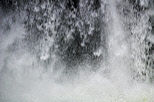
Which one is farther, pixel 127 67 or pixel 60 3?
pixel 60 3

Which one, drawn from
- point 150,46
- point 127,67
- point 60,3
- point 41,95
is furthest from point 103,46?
point 41,95

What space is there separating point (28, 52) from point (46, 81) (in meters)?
0.64

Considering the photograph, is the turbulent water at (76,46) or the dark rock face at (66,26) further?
the dark rock face at (66,26)

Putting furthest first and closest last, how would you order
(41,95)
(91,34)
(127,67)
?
1. (91,34)
2. (127,67)
3. (41,95)

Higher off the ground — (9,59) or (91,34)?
(91,34)

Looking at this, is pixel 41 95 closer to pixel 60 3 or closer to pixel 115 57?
pixel 115 57

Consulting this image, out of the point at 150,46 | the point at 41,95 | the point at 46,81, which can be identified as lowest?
the point at 41,95

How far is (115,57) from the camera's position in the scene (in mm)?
3869

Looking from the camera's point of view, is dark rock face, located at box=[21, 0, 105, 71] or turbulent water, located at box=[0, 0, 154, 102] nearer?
turbulent water, located at box=[0, 0, 154, 102]

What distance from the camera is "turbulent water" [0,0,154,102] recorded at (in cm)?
371

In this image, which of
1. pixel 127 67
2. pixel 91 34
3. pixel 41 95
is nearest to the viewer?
pixel 41 95

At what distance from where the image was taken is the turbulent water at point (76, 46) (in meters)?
3.71

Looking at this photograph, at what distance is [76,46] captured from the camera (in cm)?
414

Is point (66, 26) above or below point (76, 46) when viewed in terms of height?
above
